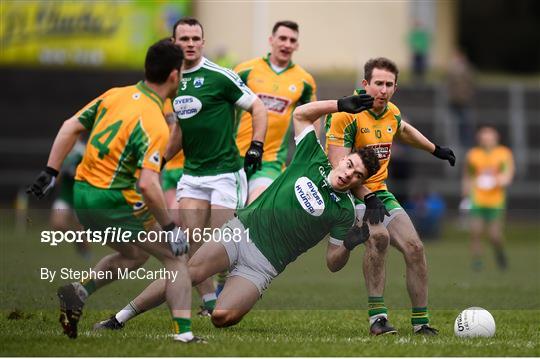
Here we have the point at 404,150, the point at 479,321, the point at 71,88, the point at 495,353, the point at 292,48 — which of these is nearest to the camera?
the point at 495,353

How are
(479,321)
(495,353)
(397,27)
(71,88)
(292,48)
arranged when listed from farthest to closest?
(397,27)
(71,88)
(292,48)
(479,321)
(495,353)

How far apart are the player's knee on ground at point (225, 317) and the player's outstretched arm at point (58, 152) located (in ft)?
Result: 5.38

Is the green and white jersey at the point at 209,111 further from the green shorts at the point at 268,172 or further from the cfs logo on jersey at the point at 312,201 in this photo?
the cfs logo on jersey at the point at 312,201

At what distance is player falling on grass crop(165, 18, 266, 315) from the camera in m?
10.8

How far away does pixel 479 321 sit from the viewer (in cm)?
962

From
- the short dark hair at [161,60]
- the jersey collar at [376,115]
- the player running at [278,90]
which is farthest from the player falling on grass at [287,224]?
the player running at [278,90]

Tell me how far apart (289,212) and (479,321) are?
69.9 inches

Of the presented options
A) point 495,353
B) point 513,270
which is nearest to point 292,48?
point 495,353

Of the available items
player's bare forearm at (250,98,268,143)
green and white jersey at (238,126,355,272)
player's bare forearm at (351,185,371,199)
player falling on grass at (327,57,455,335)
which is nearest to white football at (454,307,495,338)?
player falling on grass at (327,57,455,335)

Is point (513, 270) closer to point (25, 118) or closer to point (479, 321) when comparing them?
point (479, 321)

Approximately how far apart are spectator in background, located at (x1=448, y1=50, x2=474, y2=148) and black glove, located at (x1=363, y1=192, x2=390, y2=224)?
17787 mm

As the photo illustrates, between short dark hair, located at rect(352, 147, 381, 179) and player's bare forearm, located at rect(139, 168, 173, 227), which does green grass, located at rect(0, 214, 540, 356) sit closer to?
player's bare forearm, located at rect(139, 168, 173, 227)

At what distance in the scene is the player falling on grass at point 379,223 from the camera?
32.3 ft

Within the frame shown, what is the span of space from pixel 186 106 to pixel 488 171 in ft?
34.9
